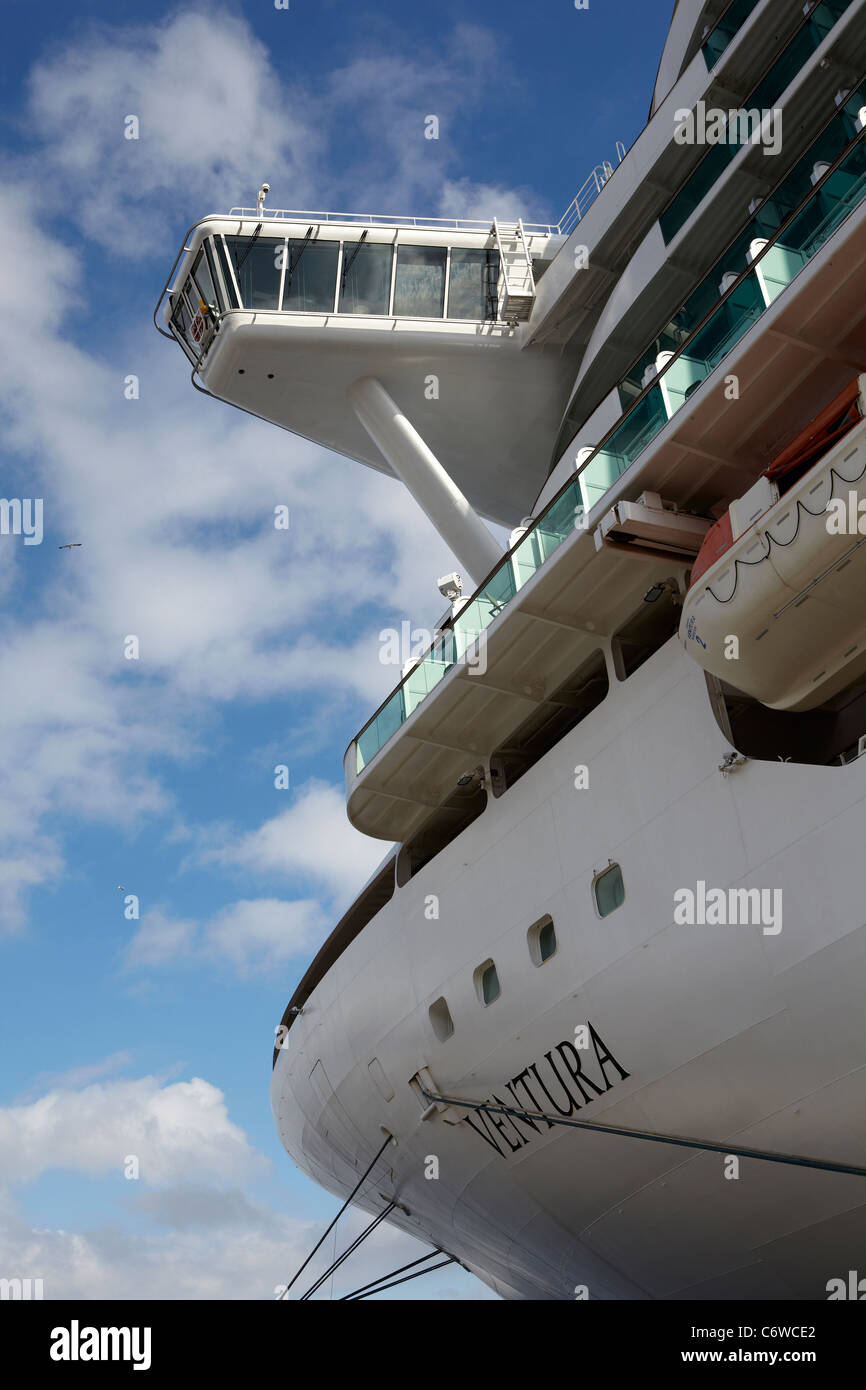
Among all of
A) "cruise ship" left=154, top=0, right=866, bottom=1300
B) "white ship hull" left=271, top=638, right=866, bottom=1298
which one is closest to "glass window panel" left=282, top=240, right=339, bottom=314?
"cruise ship" left=154, top=0, right=866, bottom=1300

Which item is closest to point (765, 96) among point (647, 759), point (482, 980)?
point (647, 759)

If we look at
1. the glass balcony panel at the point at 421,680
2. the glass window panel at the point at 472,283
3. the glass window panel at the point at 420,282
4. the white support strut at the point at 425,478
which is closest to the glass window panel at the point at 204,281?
the white support strut at the point at 425,478

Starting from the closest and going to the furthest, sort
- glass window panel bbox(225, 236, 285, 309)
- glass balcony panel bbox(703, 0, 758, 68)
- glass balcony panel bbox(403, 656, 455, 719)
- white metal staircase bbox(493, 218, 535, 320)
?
glass balcony panel bbox(403, 656, 455, 719) → glass balcony panel bbox(703, 0, 758, 68) → glass window panel bbox(225, 236, 285, 309) → white metal staircase bbox(493, 218, 535, 320)

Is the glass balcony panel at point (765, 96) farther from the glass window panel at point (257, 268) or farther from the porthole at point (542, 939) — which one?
the porthole at point (542, 939)

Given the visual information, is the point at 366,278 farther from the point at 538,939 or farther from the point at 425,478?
the point at 538,939

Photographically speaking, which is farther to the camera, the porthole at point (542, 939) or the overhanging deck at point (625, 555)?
the porthole at point (542, 939)

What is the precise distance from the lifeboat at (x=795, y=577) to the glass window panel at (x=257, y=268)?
11188 mm

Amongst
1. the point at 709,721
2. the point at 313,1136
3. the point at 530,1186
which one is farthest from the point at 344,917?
the point at 709,721

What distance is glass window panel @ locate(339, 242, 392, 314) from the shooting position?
1884 centimetres

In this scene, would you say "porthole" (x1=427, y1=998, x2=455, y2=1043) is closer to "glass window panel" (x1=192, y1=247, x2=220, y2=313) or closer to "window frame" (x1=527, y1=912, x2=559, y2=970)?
"window frame" (x1=527, y1=912, x2=559, y2=970)

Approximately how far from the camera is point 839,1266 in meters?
9.88

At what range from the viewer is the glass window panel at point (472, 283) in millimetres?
19391

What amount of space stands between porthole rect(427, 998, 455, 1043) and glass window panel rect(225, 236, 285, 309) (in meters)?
11.1

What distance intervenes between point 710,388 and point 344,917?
10115 mm
